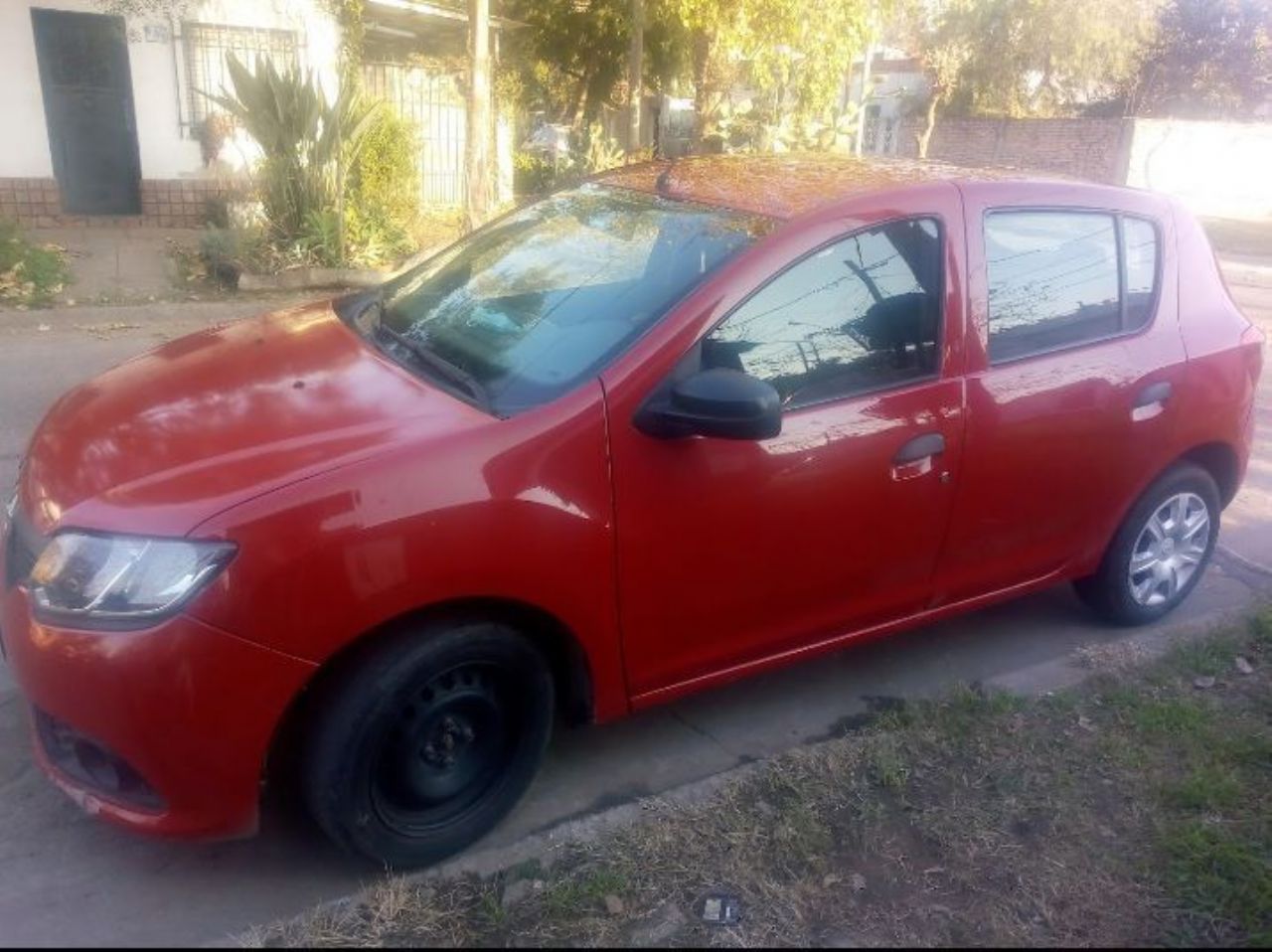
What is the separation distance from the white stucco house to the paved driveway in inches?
285

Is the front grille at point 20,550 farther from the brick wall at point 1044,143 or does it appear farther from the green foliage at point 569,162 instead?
the brick wall at point 1044,143

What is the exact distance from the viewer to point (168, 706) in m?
2.43

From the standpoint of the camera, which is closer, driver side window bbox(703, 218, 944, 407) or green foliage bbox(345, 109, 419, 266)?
driver side window bbox(703, 218, 944, 407)

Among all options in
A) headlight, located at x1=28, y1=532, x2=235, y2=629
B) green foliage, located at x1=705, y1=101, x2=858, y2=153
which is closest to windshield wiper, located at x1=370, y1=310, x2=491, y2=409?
headlight, located at x1=28, y1=532, x2=235, y2=629

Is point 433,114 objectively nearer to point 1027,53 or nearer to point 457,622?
point 457,622

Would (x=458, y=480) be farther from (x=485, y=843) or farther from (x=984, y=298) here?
(x=984, y=298)

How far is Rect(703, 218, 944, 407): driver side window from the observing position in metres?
3.14

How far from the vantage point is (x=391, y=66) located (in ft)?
46.2

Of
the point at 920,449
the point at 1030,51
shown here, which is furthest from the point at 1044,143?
the point at 920,449

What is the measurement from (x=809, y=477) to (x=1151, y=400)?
1.56m

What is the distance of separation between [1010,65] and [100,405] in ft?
107

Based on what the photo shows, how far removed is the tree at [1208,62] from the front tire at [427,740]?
33563 mm

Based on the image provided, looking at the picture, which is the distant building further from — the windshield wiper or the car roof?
the windshield wiper

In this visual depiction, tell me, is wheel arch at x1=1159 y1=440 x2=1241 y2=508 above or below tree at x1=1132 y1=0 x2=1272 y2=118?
below
